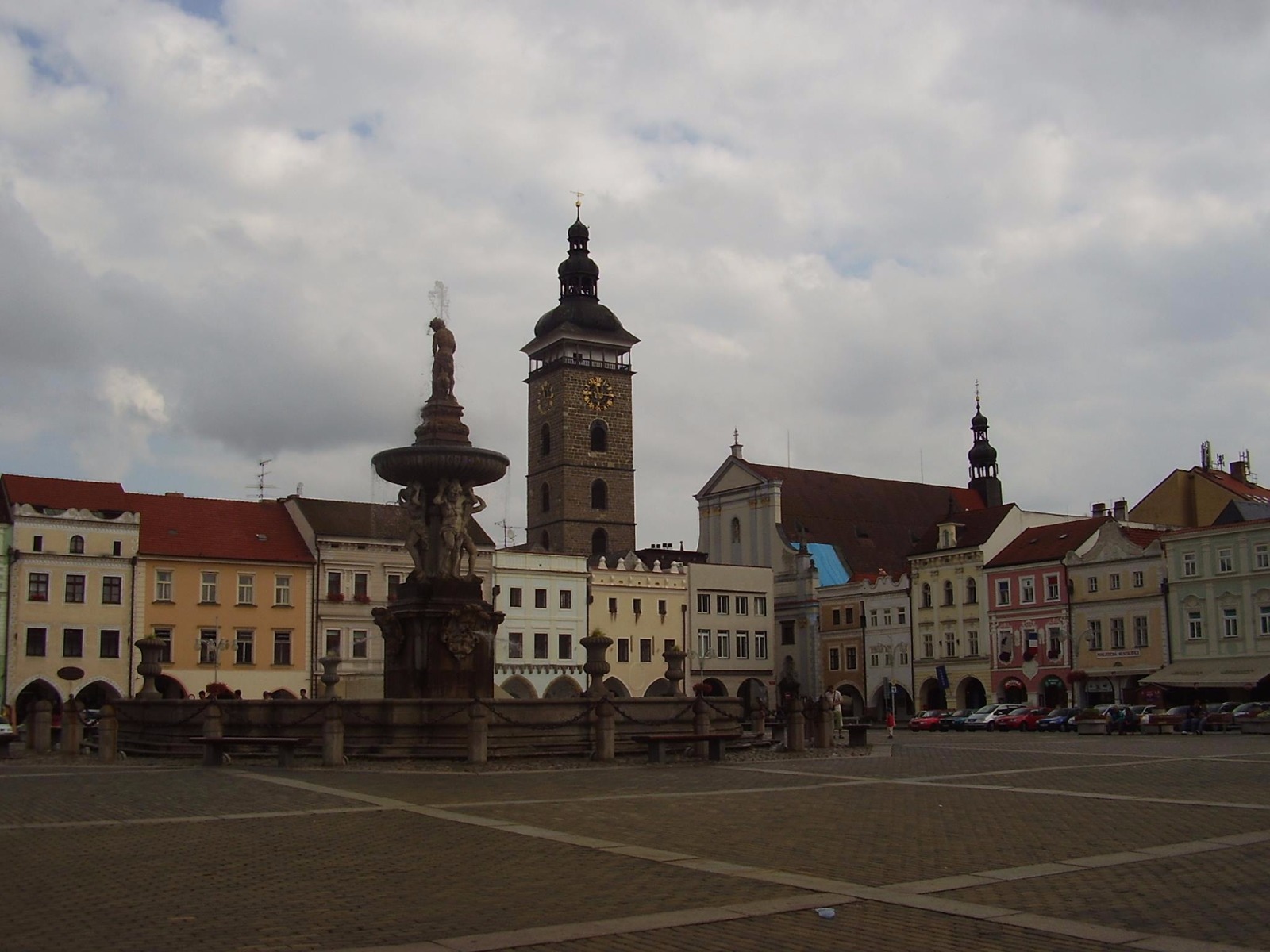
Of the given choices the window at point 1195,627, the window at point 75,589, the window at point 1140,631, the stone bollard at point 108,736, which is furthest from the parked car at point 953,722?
the stone bollard at point 108,736

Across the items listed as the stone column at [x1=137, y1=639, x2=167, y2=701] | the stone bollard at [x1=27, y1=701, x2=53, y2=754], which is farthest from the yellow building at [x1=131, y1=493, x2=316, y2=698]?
the stone bollard at [x1=27, y1=701, x2=53, y2=754]

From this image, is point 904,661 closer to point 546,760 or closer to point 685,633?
point 685,633

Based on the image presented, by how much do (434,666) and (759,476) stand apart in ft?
208

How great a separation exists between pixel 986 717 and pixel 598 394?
52.3 metres

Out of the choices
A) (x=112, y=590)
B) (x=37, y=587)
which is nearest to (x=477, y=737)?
(x=37, y=587)

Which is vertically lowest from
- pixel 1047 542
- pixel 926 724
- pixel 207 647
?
pixel 926 724

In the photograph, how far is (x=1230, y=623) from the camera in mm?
61312

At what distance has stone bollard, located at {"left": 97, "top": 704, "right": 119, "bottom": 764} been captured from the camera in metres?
30.0

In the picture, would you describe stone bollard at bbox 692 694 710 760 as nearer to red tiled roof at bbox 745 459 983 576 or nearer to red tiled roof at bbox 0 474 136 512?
red tiled roof at bbox 0 474 136 512

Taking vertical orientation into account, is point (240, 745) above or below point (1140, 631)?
below

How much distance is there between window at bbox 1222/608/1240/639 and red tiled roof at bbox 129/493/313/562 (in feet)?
136

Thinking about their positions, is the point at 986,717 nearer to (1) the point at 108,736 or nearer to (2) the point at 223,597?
(2) the point at 223,597

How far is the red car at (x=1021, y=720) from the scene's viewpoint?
2197 inches

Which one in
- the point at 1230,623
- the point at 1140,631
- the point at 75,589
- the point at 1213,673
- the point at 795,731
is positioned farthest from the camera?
the point at 1140,631
